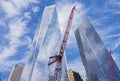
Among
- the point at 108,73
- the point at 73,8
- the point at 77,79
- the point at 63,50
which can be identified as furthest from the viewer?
the point at 77,79

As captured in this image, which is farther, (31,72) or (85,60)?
(85,60)

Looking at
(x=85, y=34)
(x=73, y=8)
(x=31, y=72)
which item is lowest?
(x=31, y=72)

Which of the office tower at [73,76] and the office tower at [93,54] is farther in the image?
the office tower at [73,76]

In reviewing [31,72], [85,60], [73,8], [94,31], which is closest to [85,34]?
[94,31]

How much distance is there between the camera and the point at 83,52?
168 m

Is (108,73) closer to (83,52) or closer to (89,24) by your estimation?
(83,52)

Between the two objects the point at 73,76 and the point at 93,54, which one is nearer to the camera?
the point at 93,54

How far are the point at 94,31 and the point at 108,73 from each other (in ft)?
92.9

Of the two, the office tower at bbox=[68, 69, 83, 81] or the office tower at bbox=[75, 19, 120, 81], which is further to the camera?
the office tower at bbox=[68, 69, 83, 81]

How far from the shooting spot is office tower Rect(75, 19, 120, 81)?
164 meters

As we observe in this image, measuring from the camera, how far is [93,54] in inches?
6580

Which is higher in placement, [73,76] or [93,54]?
[93,54]

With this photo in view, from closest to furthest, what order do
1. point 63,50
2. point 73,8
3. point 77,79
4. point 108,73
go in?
point 63,50
point 73,8
point 108,73
point 77,79

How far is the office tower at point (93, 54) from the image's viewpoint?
163500 mm
